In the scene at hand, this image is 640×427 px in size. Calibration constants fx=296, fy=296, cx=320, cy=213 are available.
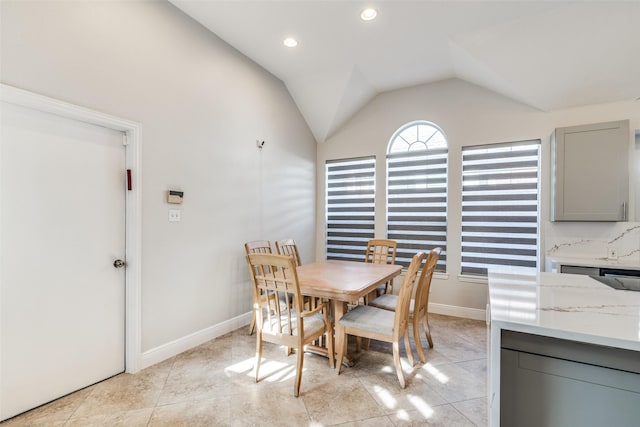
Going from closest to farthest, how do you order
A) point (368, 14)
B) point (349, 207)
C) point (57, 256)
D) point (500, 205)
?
point (57, 256) → point (368, 14) → point (500, 205) → point (349, 207)

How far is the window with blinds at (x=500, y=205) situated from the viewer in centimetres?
369

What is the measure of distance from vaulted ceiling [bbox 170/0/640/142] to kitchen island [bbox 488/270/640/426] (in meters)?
2.68

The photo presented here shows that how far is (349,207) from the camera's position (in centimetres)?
491

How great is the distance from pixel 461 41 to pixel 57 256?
4.16 metres

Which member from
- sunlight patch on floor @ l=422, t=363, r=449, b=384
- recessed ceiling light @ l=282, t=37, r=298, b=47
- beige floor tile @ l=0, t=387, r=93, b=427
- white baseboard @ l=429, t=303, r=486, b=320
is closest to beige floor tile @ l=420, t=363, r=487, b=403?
sunlight patch on floor @ l=422, t=363, r=449, b=384

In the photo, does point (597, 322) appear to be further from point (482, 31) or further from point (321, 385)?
point (482, 31)

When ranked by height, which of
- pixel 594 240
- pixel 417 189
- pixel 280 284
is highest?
pixel 417 189

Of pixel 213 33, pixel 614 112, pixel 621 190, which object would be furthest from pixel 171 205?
pixel 614 112

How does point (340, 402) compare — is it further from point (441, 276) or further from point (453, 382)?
point (441, 276)

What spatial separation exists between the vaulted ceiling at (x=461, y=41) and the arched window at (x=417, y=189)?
34.7 inches

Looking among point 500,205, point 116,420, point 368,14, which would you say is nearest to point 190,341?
point 116,420

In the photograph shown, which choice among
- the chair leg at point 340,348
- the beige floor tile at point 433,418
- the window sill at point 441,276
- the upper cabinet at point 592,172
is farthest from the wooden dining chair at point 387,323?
the upper cabinet at point 592,172

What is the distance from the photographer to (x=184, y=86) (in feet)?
9.65

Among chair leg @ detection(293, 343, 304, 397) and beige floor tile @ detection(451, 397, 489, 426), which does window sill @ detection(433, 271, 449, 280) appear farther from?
chair leg @ detection(293, 343, 304, 397)
